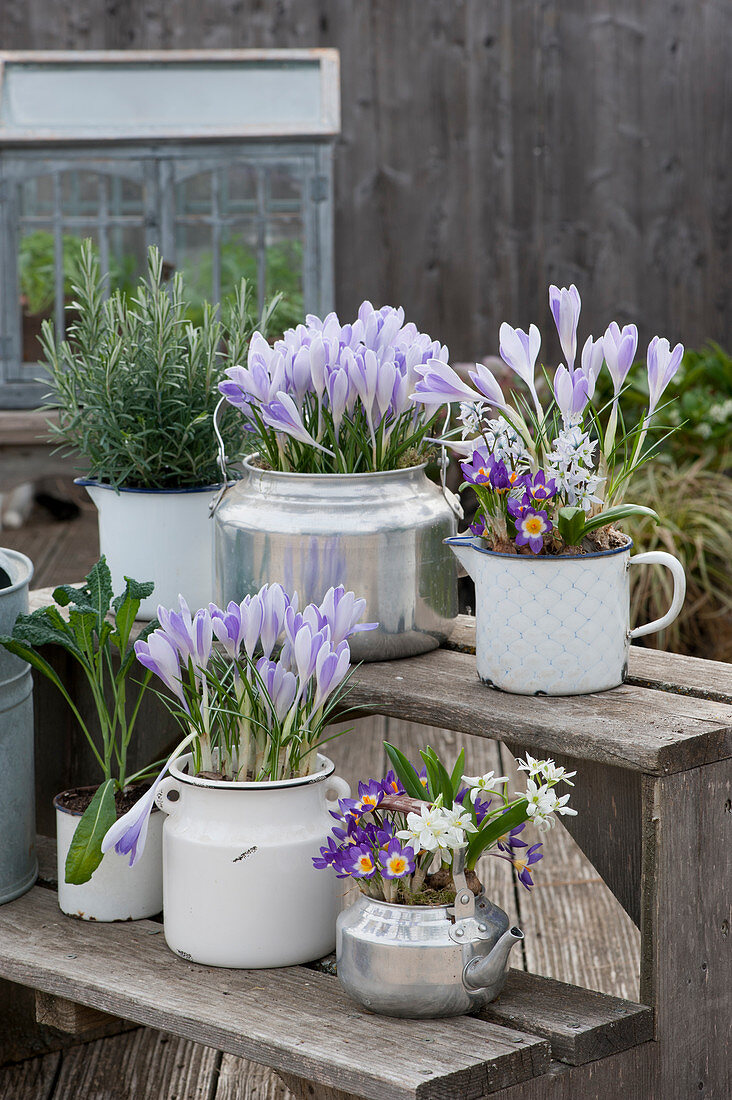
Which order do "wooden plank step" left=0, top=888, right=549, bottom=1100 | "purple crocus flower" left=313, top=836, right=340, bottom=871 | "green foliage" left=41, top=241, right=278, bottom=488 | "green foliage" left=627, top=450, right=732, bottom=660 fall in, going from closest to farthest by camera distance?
1. "wooden plank step" left=0, top=888, right=549, bottom=1100
2. "purple crocus flower" left=313, top=836, right=340, bottom=871
3. "green foliage" left=41, top=241, right=278, bottom=488
4. "green foliage" left=627, top=450, right=732, bottom=660

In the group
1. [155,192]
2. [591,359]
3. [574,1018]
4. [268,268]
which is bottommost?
[574,1018]

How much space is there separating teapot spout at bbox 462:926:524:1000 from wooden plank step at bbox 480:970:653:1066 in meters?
0.04

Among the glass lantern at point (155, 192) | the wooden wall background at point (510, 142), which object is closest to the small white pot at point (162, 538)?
the glass lantern at point (155, 192)

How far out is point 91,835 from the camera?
4.30ft

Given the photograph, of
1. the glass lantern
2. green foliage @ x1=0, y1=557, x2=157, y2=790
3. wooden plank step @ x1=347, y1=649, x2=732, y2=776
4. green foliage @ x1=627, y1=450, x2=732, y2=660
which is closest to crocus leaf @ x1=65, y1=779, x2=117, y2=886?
green foliage @ x1=0, y1=557, x2=157, y2=790

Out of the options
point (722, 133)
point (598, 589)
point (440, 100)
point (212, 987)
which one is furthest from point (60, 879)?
point (722, 133)

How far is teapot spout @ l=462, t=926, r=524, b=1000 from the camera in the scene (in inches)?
44.9

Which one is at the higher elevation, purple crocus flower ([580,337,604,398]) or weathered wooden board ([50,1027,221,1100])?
purple crocus flower ([580,337,604,398])

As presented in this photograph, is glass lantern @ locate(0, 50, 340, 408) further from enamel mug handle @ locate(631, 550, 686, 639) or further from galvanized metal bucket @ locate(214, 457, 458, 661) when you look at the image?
enamel mug handle @ locate(631, 550, 686, 639)

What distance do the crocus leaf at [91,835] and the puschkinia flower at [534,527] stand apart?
463 millimetres

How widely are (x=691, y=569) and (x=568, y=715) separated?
6.39 feet

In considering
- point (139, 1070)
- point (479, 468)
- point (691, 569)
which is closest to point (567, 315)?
point (479, 468)

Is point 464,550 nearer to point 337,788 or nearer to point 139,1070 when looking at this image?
point 337,788

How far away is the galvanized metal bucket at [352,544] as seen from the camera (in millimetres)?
1374
